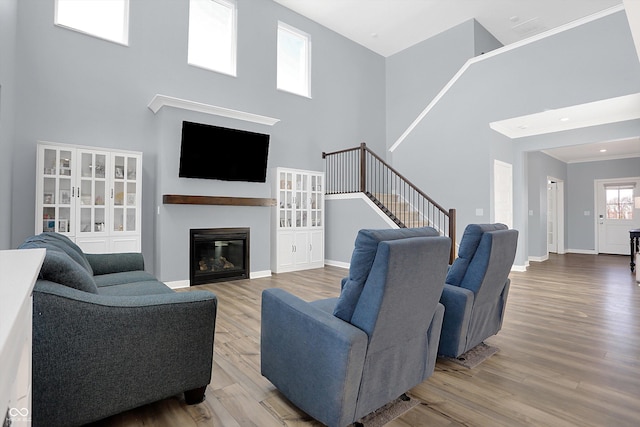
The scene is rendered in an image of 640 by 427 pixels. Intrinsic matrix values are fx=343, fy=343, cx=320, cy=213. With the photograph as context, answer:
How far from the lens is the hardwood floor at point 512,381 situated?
182 centimetres

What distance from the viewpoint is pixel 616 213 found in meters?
9.60

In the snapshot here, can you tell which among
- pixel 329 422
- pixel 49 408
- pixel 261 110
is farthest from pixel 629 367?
pixel 261 110

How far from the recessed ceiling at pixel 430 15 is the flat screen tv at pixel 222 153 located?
3.45 m

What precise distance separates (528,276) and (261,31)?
6.78 metres

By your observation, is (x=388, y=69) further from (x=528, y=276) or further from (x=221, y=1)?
(x=528, y=276)

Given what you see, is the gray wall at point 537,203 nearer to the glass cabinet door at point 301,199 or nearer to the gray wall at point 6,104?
the glass cabinet door at point 301,199

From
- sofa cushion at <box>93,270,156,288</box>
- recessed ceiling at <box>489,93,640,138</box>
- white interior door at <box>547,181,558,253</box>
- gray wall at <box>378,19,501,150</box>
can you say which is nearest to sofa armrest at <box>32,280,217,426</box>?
sofa cushion at <box>93,270,156,288</box>

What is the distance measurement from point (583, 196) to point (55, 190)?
40.7 ft

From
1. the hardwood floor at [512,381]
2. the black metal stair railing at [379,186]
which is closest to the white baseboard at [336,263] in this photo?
the black metal stair railing at [379,186]

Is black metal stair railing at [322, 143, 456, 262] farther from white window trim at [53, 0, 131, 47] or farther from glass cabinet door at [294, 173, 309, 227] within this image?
white window trim at [53, 0, 131, 47]

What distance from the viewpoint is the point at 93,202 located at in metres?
4.45

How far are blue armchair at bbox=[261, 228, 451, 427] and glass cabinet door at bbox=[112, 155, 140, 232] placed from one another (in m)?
3.66

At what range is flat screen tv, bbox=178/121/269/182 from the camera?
5059mm

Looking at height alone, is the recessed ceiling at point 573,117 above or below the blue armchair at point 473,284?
above
